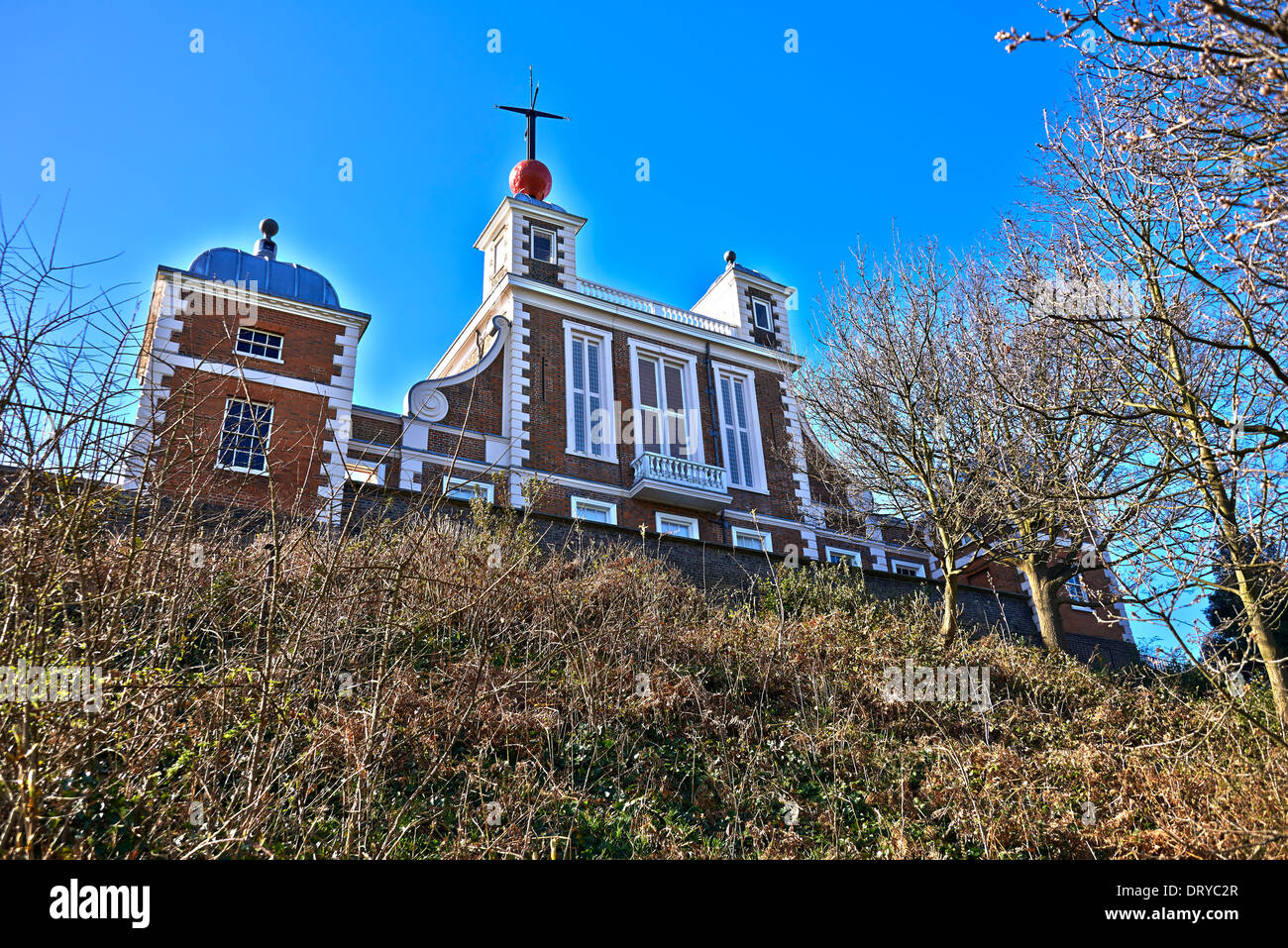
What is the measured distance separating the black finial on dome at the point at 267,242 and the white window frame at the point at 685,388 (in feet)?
31.9

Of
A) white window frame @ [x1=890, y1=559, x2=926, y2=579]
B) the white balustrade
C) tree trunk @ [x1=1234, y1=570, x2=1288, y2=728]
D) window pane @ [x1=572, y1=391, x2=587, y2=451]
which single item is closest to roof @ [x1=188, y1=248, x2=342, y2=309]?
window pane @ [x1=572, y1=391, x2=587, y2=451]

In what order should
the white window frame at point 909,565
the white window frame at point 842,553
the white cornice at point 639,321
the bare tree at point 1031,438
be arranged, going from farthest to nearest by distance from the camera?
1. the white window frame at point 909,565
2. the white cornice at point 639,321
3. the white window frame at point 842,553
4. the bare tree at point 1031,438

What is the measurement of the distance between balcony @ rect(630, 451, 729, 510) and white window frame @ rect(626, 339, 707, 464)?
595 millimetres

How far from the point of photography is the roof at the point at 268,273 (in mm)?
19984

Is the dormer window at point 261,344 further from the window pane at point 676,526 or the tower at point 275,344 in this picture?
the window pane at point 676,526

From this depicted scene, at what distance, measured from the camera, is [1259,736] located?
23.9 ft

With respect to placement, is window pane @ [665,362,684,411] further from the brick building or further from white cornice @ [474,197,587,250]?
white cornice @ [474,197,587,250]

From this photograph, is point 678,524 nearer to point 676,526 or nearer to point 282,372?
point 676,526

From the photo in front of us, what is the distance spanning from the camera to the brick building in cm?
1858

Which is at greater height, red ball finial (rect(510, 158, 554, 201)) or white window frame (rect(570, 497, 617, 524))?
red ball finial (rect(510, 158, 554, 201))

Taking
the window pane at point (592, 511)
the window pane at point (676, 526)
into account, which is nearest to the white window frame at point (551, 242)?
the window pane at point (592, 511)

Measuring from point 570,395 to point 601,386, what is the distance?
3.84 ft

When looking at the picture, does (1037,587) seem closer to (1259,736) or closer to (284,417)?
(1259,736)
